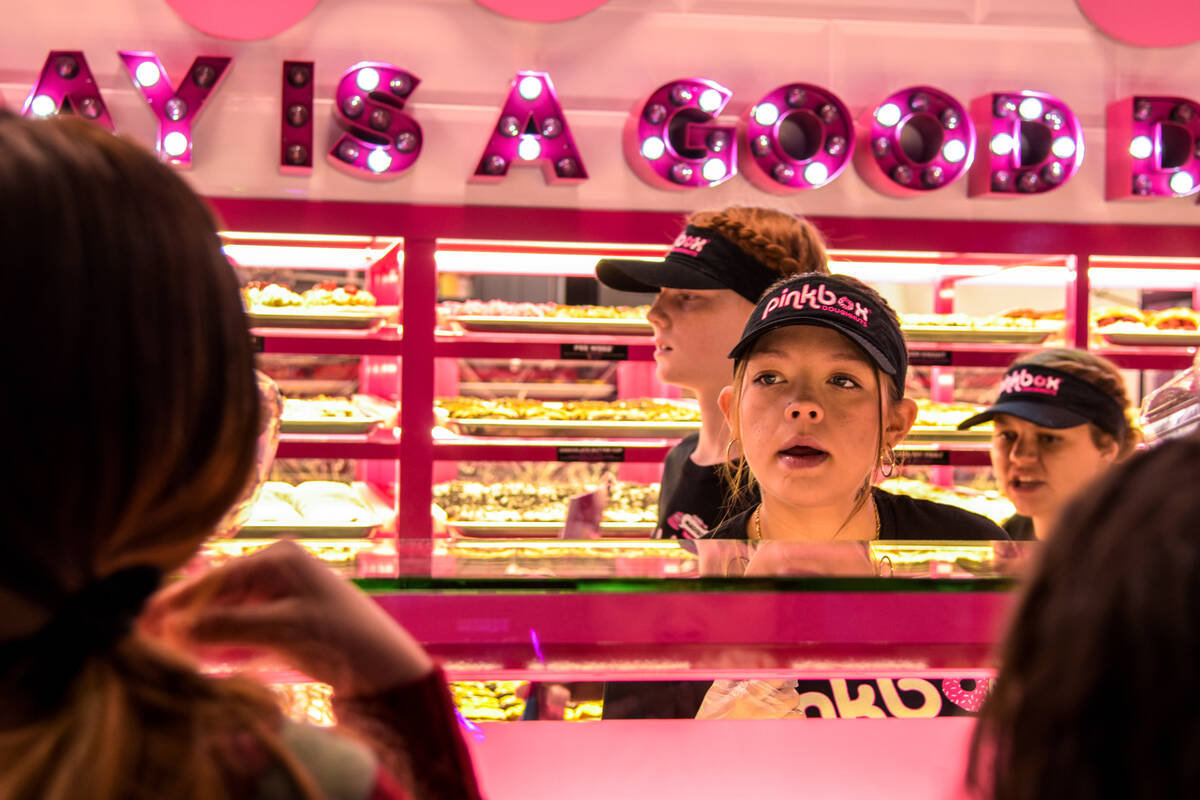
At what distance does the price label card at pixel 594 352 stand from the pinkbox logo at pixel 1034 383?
6.34 feet

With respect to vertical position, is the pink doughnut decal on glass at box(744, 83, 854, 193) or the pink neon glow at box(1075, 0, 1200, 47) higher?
the pink neon glow at box(1075, 0, 1200, 47)

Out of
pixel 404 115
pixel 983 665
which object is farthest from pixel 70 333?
pixel 404 115

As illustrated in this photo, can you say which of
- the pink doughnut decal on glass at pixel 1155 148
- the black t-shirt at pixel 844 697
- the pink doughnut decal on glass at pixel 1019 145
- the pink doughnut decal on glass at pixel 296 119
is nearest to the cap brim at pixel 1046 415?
the black t-shirt at pixel 844 697

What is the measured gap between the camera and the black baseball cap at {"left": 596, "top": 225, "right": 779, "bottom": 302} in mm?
2252

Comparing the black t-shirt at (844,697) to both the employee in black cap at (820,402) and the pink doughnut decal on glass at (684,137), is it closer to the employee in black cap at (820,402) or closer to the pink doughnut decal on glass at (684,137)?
the employee in black cap at (820,402)

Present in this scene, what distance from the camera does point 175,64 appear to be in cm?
414

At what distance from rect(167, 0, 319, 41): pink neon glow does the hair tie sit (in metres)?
4.12

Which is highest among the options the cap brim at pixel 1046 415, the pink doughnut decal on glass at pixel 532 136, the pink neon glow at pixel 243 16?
the pink neon glow at pixel 243 16

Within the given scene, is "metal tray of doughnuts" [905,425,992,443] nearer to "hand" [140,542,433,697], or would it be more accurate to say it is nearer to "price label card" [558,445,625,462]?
"price label card" [558,445,625,462]

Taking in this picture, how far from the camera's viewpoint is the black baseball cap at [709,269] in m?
2.25

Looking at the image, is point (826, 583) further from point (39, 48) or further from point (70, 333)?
point (39, 48)

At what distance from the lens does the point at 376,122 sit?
4.09 meters

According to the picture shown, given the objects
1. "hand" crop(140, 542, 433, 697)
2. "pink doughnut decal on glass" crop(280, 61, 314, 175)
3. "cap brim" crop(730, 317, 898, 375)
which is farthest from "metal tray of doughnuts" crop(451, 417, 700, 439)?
"hand" crop(140, 542, 433, 697)

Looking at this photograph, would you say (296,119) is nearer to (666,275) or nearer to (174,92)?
(174,92)
